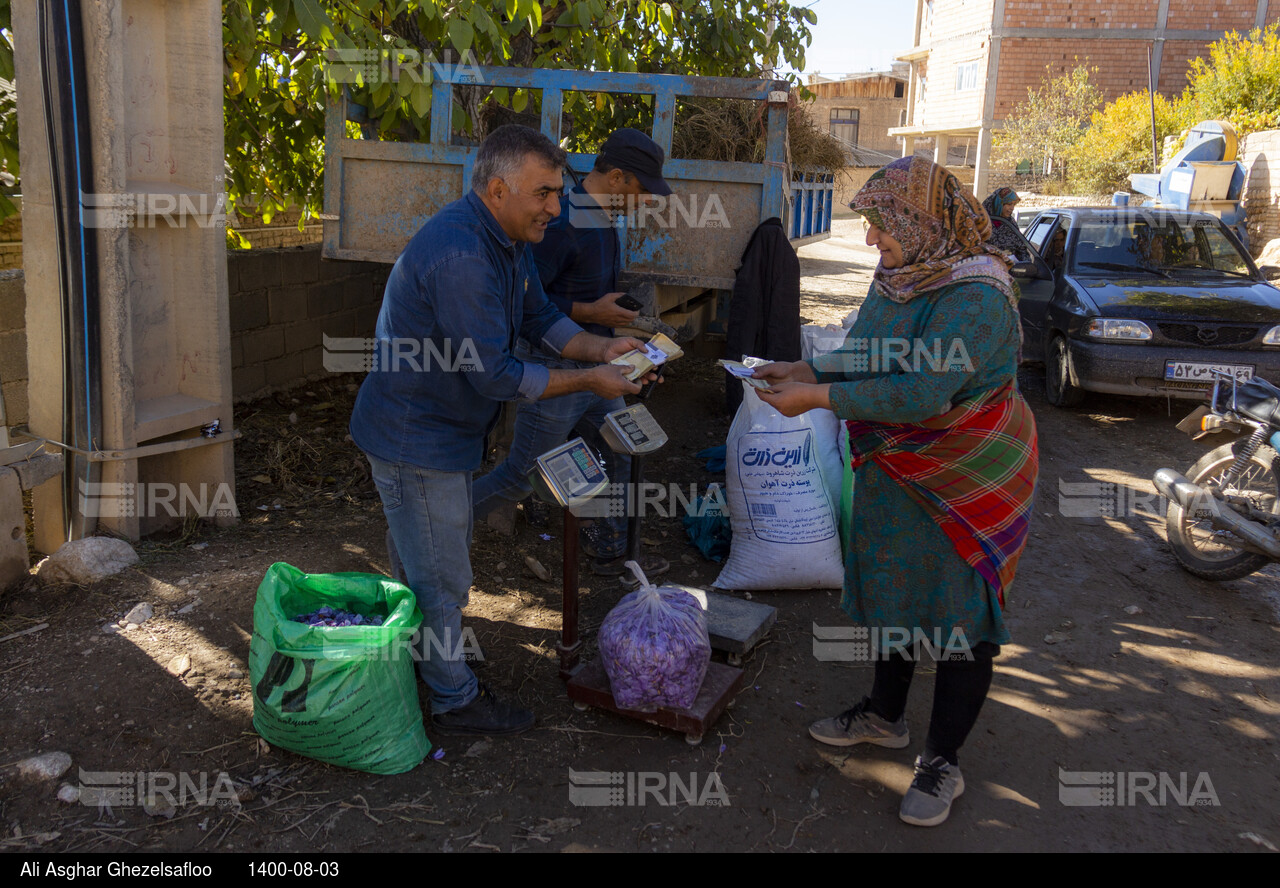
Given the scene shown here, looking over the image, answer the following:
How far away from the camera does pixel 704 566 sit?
436 cm

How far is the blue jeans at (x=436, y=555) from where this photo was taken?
271 cm

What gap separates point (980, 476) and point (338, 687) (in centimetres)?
184

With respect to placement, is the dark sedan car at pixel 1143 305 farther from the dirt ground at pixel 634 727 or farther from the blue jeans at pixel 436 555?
the blue jeans at pixel 436 555

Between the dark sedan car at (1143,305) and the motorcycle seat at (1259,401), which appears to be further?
the dark sedan car at (1143,305)

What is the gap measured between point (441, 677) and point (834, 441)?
85.2 inches

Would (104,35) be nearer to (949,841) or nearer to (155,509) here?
(155,509)

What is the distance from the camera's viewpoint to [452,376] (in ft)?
8.59

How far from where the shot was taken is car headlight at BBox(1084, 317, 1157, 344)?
6.83 metres
